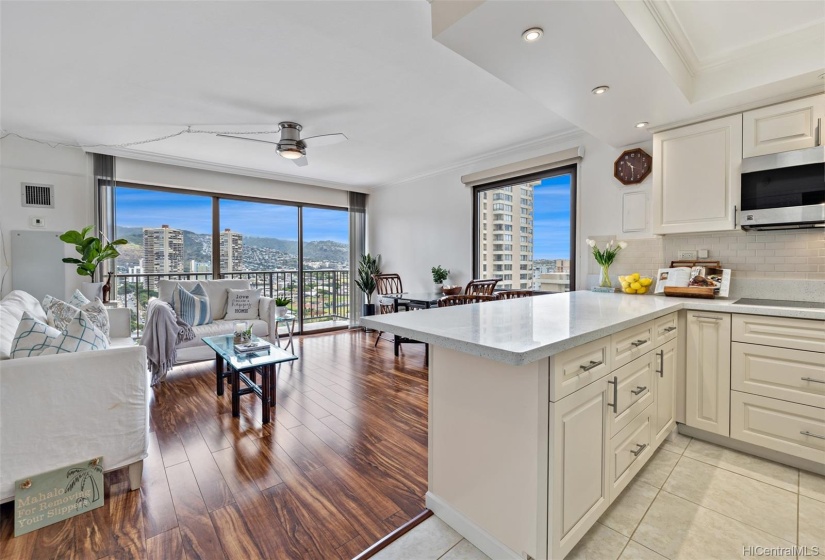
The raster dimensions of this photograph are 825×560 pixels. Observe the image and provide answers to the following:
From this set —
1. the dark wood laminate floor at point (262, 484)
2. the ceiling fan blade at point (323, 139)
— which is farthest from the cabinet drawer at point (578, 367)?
the ceiling fan blade at point (323, 139)

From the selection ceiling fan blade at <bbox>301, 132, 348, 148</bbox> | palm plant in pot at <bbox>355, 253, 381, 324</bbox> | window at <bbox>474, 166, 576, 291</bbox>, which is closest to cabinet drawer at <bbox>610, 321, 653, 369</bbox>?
window at <bbox>474, 166, 576, 291</bbox>

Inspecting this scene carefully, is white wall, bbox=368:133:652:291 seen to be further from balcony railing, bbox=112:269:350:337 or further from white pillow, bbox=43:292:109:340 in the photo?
white pillow, bbox=43:292:109:340

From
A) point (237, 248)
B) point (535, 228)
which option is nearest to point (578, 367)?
point (535, 228)

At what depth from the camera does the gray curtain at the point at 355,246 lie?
6.37 meters

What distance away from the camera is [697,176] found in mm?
2533

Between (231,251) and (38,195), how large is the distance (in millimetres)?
2060

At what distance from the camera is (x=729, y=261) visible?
8.60 feet

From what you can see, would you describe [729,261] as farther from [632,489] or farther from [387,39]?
[387,39]

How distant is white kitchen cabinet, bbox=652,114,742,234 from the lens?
2.38 m

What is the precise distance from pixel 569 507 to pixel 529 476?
10.1 inches

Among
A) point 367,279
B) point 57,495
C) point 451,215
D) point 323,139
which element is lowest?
point 57,495

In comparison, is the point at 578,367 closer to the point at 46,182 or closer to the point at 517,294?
the point at 517,294

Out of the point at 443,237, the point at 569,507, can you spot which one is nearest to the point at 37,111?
the point at 443,237

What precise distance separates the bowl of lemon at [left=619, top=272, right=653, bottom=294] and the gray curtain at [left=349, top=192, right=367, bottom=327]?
436 centimetres
